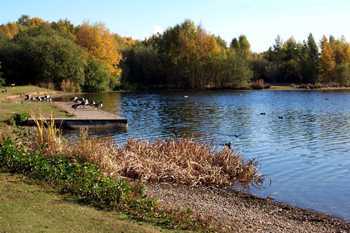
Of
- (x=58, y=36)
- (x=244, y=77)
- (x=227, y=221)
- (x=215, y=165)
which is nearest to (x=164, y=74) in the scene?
(x=244, y=77)

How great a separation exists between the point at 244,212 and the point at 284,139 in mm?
20344

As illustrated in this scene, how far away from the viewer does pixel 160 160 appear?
20859 mm

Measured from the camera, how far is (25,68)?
98.3 metres

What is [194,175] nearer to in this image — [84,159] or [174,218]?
[84,159]

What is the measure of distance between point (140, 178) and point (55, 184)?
4.88 metres

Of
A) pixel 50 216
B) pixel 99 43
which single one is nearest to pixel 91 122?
pixel 50 216

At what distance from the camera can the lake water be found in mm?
19984

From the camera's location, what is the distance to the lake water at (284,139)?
20.0 meters

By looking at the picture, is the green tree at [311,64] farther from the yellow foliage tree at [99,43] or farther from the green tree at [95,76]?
the green tree at [95,76]

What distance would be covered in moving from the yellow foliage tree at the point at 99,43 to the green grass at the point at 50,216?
95004mm

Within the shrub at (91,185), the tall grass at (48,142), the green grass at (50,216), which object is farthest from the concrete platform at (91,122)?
the green grass at (50,216)

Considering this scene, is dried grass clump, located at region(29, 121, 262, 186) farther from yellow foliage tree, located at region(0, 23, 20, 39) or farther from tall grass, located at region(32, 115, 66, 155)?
yellow foliage tree, located at region(0, 23, 20, 39)

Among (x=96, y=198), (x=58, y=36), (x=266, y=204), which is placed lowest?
(x=266, y=204)

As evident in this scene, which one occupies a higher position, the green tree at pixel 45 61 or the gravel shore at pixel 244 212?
the green tree at pixel 45 61
